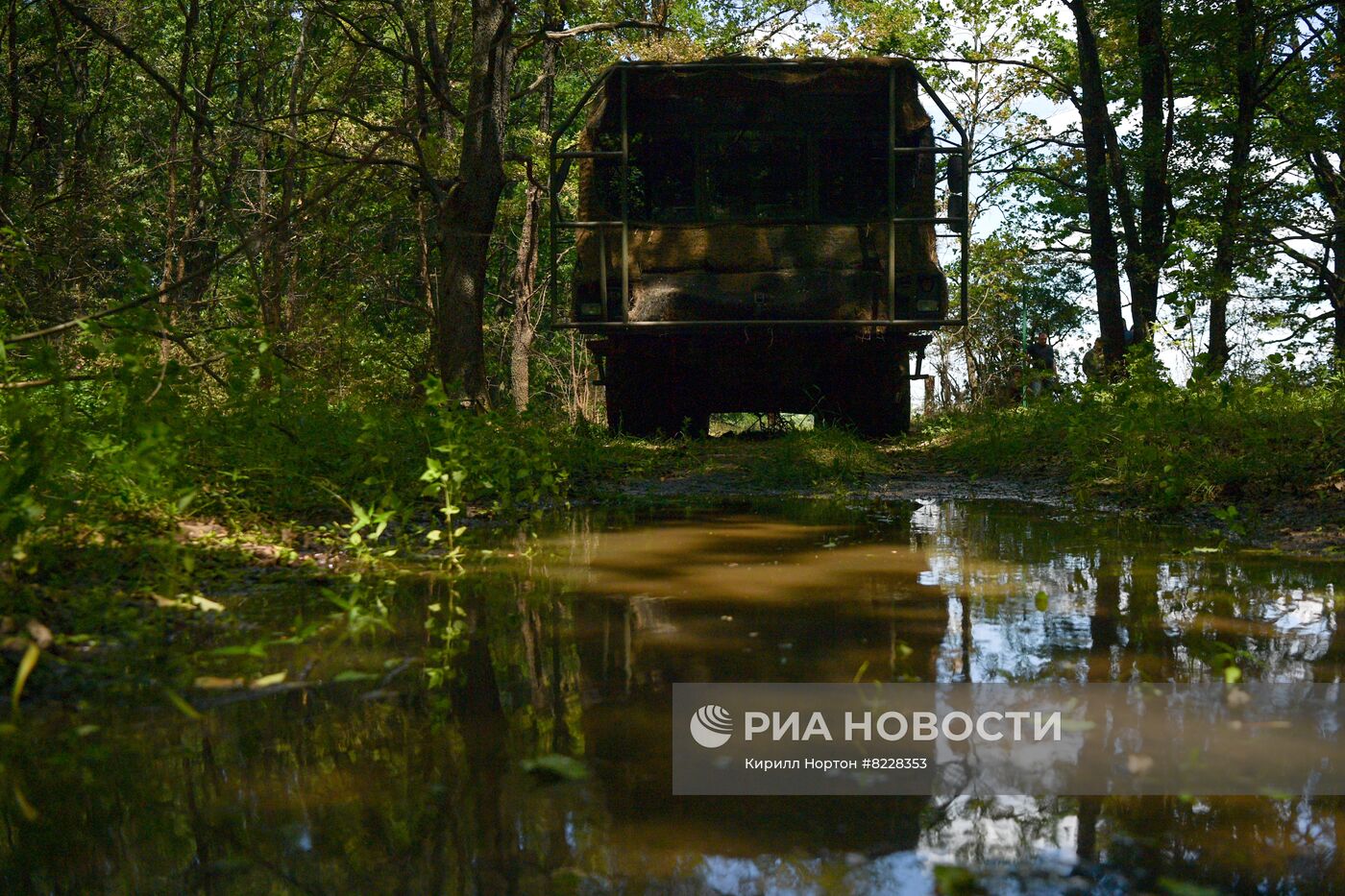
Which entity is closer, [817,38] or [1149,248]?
[1149,248]

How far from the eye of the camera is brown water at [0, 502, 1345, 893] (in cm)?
162

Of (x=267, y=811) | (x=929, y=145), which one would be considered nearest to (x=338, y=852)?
(x=267, y=811)

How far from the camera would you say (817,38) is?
2442 cm

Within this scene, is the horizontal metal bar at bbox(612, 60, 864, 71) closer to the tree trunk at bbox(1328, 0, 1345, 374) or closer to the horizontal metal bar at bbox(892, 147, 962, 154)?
the horizontal metal bar at bbox(892, 147, 962, 154)

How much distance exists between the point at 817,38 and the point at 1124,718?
79.0 feet

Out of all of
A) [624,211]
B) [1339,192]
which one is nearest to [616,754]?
[624,211]

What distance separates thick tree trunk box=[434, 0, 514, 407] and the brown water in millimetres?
5670

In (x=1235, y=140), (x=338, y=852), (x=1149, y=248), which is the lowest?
(x=338, y=852)

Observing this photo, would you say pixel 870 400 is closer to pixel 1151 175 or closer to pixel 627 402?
pixel 627 402

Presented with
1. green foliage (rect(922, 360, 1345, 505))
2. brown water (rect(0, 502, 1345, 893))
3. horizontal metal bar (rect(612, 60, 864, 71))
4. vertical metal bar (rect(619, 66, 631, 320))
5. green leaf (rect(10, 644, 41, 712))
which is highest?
horizontal metal bar (rect(612, 60, 864, 71))

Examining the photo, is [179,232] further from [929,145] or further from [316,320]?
[929,145]

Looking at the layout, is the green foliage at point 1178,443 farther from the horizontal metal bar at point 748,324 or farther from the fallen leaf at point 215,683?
the fallen leaf at point 215,683

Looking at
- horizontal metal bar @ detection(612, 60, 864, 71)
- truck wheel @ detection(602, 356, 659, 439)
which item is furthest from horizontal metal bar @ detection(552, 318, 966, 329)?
horizontal metal bar @ detection(612, 60, 864, 71)

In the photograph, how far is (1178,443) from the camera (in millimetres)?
6969
